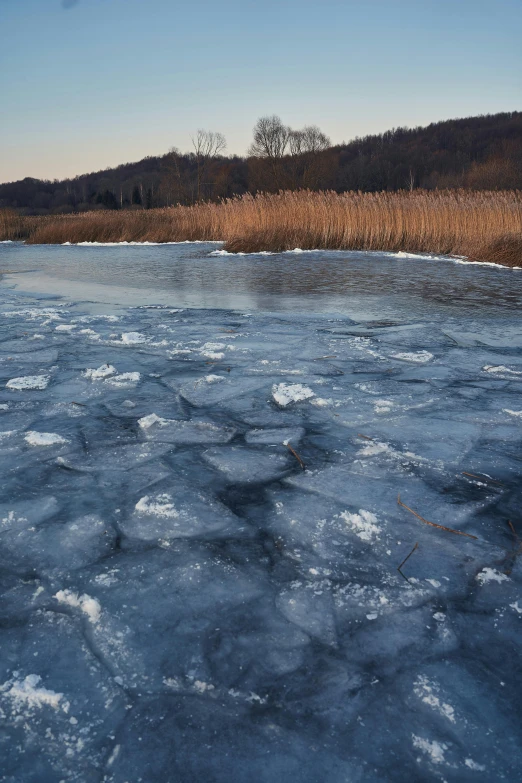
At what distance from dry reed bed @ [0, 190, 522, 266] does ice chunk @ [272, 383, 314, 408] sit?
648cm

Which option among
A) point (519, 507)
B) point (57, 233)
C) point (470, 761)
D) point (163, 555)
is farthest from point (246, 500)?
point (57, 233)

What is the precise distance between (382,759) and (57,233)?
54.8ft

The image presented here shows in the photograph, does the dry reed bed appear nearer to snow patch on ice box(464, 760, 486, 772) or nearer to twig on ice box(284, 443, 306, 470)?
twig on ice box(284, 443, 306, 470)

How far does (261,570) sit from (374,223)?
10.7m

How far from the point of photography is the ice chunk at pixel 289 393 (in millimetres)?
2453

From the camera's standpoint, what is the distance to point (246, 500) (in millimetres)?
1623

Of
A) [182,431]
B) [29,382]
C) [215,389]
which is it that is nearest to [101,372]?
[29,382]

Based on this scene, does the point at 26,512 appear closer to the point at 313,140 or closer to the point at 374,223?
the point at 374,223

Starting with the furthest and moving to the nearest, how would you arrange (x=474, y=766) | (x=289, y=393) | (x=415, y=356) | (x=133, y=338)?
(x=133, y=338)
(x=415, y=356)
(x=289, y=393)
(x=474, y=766)

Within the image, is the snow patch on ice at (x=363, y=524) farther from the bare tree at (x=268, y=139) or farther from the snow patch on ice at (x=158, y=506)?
the bare tree at (x=268, y=139)

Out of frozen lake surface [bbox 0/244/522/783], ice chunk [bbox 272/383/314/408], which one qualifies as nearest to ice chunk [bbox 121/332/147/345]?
frozen lake surface [bbox 0/244/522/783]

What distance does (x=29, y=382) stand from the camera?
9.16 ft

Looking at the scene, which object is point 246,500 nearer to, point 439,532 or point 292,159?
point 439,532

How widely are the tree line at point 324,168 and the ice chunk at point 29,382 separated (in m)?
18.1
